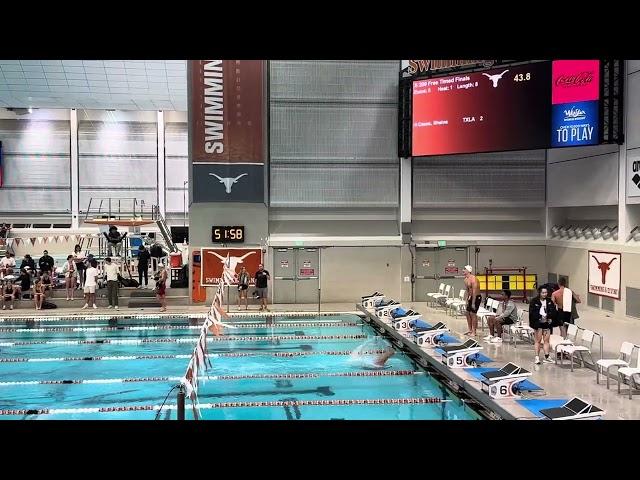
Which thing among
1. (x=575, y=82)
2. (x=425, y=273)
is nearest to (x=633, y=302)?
(x=575, y=82)

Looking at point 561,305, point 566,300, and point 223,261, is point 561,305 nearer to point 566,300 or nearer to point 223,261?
point 566,300

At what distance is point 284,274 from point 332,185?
3429 millimetres

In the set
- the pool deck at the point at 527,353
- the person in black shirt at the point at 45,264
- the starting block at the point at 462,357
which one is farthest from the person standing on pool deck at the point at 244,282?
the starting block at the point at 462,357

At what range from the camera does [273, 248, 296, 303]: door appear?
21.2 meters

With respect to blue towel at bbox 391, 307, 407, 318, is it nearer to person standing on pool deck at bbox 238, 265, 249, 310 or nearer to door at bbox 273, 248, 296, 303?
person standing on pool deck at bbox 238, 265, 249, 310

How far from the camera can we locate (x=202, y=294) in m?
20.9

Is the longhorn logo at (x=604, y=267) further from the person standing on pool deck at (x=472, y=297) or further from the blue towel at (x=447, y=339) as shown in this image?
the blue towel at (x=447, y=339)

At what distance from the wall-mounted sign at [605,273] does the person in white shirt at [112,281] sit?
14.1 m

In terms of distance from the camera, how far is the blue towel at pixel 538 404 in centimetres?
826

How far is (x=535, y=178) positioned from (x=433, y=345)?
446 inches

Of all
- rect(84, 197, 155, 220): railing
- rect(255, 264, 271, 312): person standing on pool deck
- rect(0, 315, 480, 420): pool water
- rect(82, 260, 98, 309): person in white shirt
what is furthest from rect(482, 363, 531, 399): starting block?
rect(84, 197, 155, 220): railing

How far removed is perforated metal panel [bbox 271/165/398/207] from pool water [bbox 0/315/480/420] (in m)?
5.41

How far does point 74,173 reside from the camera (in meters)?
34.8
